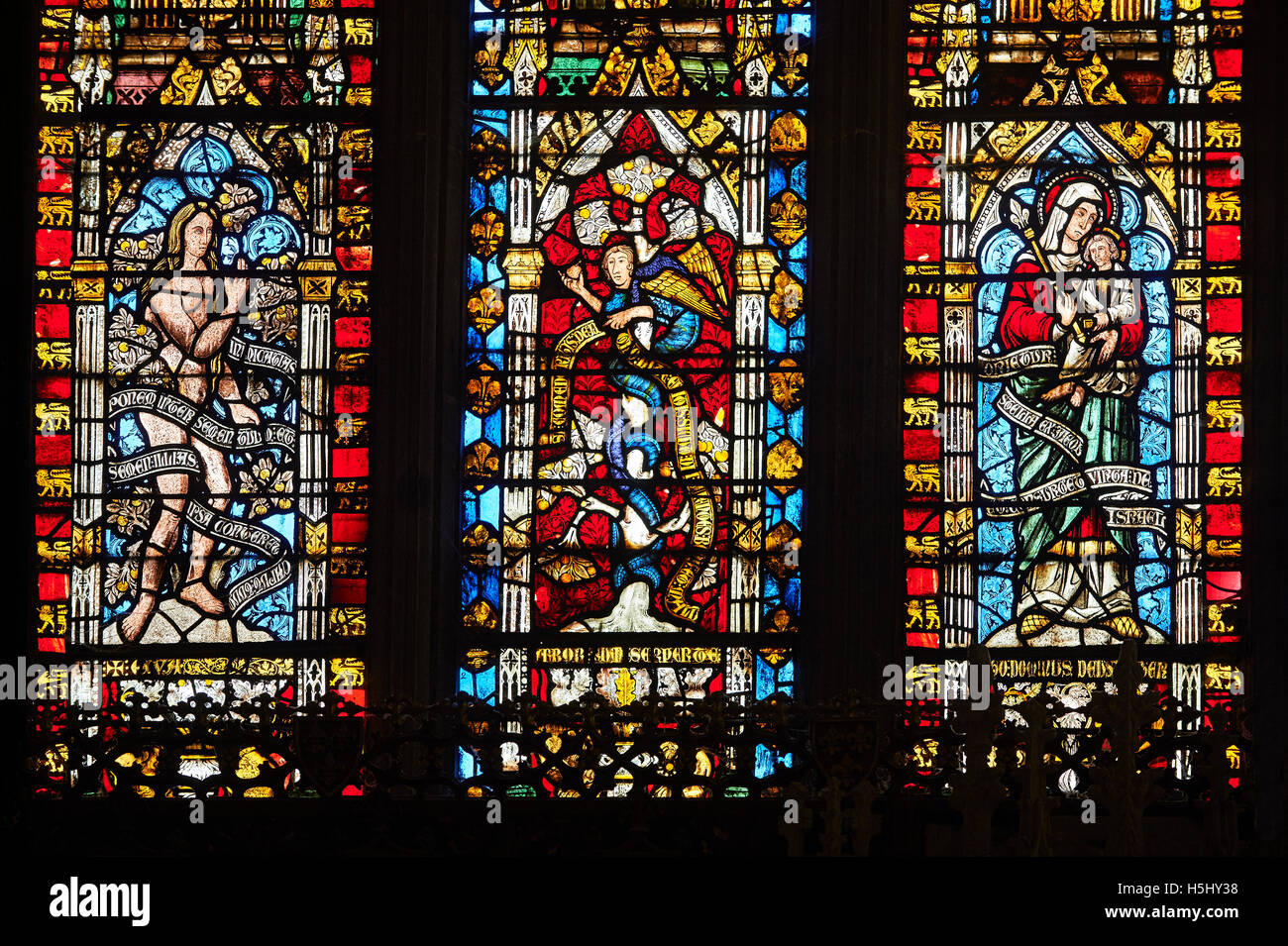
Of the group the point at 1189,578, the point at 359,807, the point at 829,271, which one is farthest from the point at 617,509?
the point at 1189,578

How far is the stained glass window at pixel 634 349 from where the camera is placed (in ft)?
28.0

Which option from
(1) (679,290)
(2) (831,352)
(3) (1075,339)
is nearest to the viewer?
(2) (831,352)

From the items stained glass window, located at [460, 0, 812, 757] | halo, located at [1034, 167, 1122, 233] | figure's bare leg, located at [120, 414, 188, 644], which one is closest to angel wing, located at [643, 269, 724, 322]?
stained glass window, located at [460, 0, 812, 757]

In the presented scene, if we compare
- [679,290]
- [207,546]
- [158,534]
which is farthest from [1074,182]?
[158,534]

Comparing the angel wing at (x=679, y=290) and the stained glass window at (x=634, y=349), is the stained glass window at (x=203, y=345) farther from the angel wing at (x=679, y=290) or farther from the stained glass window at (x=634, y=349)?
the angel wing at (x=679, y=290)

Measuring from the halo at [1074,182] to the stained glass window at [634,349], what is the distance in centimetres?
108

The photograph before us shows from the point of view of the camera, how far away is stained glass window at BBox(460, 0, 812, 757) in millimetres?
8539

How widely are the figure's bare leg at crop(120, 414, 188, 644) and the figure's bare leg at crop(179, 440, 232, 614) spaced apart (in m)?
0.10

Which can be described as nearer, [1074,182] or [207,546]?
[207,546]

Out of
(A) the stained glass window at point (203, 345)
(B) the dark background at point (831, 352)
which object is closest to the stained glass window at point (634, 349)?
(B) the dark background at point (831, 352)

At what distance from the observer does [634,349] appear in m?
8.76

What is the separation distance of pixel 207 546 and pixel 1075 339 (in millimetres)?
3864

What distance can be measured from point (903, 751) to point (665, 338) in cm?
231

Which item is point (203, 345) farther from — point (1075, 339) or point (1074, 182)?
point (1074, 182)
